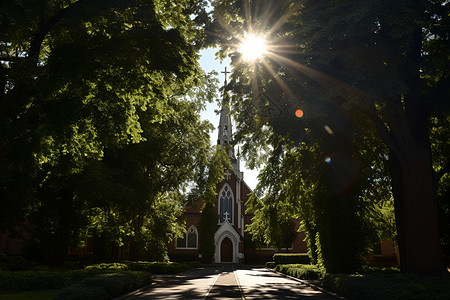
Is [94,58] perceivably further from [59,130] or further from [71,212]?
[71,212]

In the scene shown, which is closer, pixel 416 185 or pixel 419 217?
pixel 419 217

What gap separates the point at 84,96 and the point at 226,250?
38.4 metres

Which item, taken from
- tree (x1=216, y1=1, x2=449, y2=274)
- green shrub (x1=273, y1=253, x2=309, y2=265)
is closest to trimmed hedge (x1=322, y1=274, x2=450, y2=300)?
tree (x1=216, y1=1, x2=449, y2=274)

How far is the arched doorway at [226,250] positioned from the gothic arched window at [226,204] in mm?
3340

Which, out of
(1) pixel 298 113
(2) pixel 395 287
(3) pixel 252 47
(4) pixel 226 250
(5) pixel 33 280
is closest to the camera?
(2) pixel 395 287

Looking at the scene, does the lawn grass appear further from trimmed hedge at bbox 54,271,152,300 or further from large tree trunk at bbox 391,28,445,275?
large tree trunk at bbox 391,28,445,275

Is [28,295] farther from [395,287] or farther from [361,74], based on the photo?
[361,74]

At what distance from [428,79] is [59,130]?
1438 centimetres

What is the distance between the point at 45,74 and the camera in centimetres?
1049

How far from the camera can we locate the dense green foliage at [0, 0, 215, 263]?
1056 centimetres

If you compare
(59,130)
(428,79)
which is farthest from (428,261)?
(59,130)

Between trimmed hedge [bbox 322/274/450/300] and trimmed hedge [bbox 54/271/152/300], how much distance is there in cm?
742

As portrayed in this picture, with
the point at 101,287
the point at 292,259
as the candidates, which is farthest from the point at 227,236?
the point at 101,287

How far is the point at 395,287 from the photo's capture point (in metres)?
8.92
